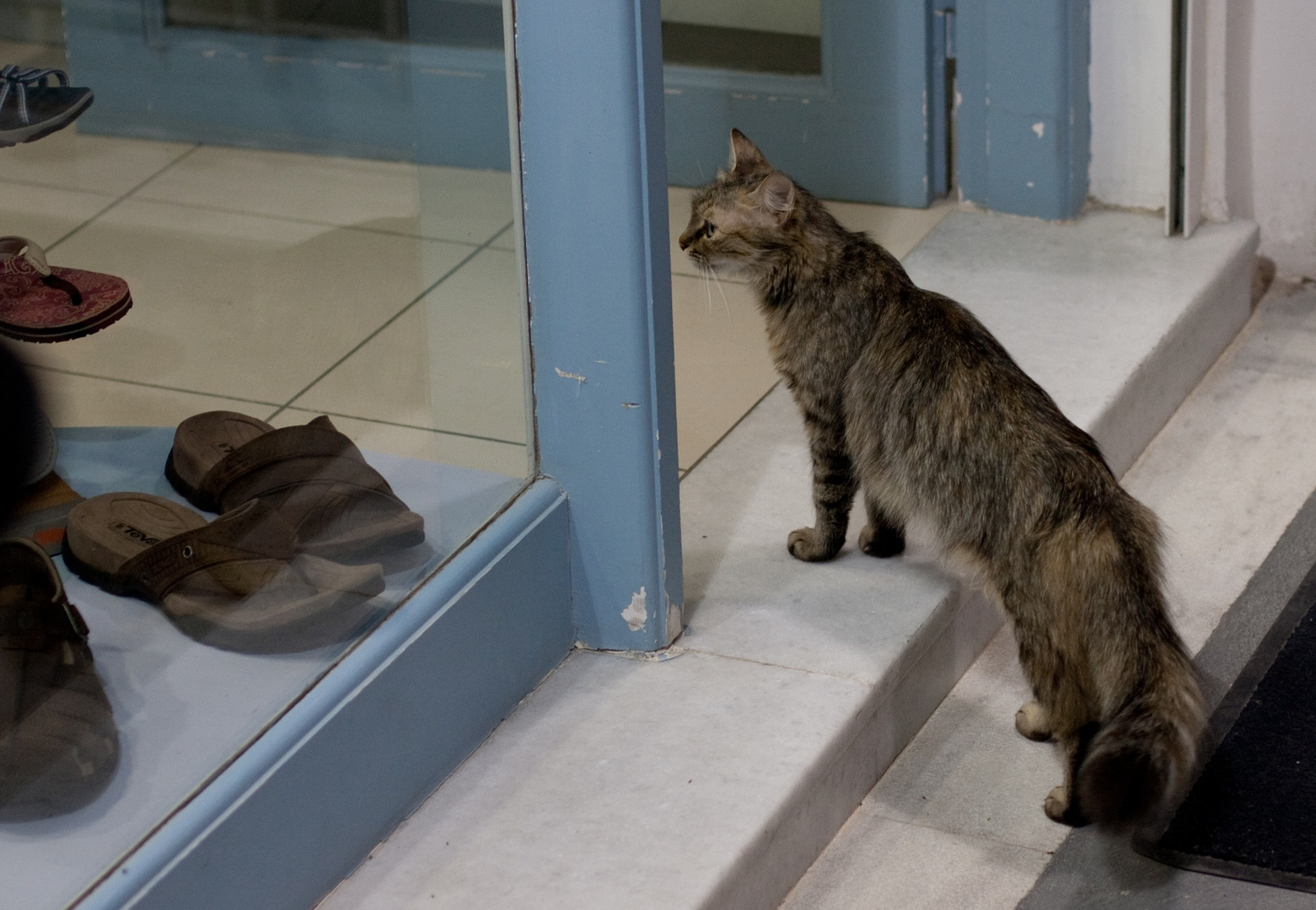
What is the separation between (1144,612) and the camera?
6.16 ft

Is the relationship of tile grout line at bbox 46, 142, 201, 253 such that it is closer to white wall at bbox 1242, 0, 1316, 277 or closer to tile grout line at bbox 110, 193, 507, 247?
tile grout line at bbox 110, 193, 507, 247

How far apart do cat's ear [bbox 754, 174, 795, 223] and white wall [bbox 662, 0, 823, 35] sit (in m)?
1.18

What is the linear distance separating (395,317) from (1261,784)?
46.8 inches

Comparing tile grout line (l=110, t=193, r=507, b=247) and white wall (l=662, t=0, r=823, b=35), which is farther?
white wall (l=662, t=0, r=823, b=35)

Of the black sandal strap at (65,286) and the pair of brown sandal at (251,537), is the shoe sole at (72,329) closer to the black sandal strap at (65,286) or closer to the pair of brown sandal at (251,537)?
the black sandal strap at (65,286)

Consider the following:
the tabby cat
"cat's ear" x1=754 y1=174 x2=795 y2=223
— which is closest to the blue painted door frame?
the tabby cat

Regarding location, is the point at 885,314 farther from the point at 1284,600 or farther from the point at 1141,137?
the point at 1141,137

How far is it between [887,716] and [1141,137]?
5.06ft

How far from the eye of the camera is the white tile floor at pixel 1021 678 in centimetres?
198

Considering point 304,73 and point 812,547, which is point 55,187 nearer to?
point 304,73

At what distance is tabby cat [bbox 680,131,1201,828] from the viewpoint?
1848 mm

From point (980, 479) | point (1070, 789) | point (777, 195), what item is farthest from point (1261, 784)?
point (777, 195)

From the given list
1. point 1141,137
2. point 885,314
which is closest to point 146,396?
point 885,314

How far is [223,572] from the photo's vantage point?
1.77 meters
